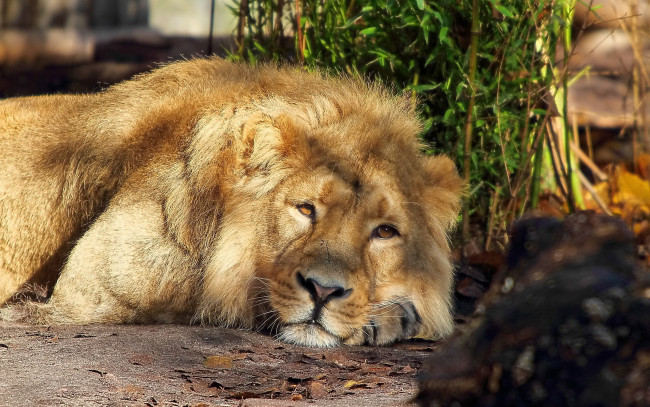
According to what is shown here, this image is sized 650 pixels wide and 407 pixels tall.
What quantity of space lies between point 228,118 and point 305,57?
4.84 feet

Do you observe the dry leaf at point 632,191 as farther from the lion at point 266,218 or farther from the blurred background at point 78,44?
the blurred background at point 78,44

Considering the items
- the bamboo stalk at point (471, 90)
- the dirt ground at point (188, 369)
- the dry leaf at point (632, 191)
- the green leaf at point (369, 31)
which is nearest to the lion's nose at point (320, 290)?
the dirt ground at point (188, 369)

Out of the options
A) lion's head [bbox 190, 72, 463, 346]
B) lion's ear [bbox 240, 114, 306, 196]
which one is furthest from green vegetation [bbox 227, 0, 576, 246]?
lion's ear [bbox 240, 114, 306, 196]

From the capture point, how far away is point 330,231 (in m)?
3.60

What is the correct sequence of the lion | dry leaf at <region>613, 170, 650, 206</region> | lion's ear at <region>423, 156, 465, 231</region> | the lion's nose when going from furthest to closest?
dry leaf at <region>613, 170, 650, 206</region> < lion's ear at <region>423, 156, 465, 231</region> < the lion < the lion's nose

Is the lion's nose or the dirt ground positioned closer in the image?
the dirt ground

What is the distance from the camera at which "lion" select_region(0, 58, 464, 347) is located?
3.60 metres

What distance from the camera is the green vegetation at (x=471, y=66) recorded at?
4562mm

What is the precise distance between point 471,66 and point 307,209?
4.61 feet

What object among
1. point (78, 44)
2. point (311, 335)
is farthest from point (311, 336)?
point (78, 44)

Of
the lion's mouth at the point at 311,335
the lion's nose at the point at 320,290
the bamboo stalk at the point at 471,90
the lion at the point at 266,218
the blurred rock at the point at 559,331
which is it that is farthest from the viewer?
the bamboo stalk at the point at 471,90

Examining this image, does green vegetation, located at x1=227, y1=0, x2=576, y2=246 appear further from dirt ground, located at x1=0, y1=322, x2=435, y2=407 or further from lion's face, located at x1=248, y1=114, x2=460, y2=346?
dirt ground, located at x1=0, y1=322, x2=435, y2=407

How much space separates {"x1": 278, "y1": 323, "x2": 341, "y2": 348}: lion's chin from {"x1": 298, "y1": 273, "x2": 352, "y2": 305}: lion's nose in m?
0.14

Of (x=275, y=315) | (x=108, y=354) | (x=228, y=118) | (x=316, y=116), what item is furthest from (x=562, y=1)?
(x=108, y=354)
